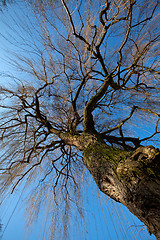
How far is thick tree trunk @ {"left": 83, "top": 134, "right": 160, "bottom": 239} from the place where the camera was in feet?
2.34

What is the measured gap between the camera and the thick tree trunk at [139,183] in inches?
28.1

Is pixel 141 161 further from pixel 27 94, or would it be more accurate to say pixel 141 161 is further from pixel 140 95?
pixel 27 94

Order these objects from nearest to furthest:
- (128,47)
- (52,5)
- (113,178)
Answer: (113,178)
(52,5)
(128,47)

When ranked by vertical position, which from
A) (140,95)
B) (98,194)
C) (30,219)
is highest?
(140,95)

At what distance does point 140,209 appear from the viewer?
0.75m

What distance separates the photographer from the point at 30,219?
2.38 meters

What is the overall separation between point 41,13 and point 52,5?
0.56ft

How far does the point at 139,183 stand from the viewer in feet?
2.59

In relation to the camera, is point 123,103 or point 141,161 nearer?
point 141,161

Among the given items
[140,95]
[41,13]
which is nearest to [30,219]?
[140,95]

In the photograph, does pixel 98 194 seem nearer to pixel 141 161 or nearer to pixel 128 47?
pixel 141 161

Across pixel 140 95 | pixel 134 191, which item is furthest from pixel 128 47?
pixel 134 191

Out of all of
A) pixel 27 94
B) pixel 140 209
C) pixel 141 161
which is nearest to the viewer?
pixel 140 209

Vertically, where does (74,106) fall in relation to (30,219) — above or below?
above
